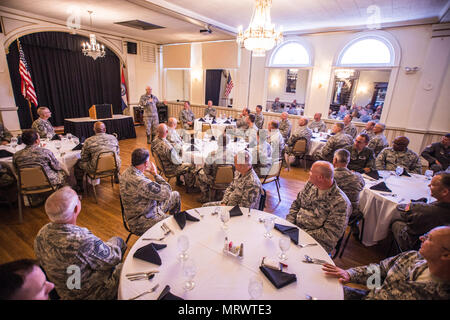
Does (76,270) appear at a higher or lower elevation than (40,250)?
lower

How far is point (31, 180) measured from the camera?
3316mm

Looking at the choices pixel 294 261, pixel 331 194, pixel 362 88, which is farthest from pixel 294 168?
pixel 362 88

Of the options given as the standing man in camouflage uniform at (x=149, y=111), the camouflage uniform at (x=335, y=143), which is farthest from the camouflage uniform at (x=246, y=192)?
the standing man in camouflage uniform at (x=149, y=111)

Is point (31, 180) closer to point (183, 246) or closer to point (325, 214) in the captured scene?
point (183, 246)

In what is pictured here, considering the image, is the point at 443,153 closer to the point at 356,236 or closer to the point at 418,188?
the point at 418,188

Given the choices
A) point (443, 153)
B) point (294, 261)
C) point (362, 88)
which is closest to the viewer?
point (294, 261)

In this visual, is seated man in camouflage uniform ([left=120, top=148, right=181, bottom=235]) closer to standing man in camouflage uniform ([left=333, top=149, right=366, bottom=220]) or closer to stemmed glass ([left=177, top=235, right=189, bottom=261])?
stemmed glass ([left=177, top=235, right=189, bottom=261])

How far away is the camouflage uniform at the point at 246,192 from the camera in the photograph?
2590mm

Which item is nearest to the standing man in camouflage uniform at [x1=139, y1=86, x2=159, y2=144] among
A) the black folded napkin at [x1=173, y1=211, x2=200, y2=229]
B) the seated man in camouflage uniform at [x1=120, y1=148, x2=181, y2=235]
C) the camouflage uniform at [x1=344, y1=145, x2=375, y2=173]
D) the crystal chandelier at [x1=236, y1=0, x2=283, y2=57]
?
the crystal chandelier at [x1=236, y1=0, x2=283, y2=57]

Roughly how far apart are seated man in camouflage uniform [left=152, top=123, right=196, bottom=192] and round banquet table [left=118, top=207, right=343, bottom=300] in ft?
7.28

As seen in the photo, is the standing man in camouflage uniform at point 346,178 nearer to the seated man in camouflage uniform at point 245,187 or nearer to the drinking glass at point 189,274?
the seated man in camouflage uniform at point 245,187

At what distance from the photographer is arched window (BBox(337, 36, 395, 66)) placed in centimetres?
683

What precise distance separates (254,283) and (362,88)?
525 inches
